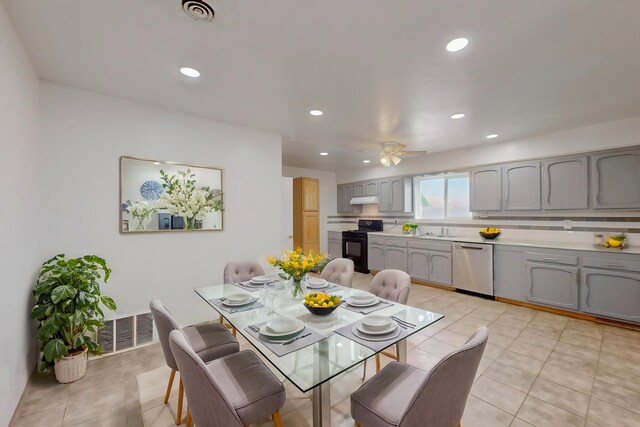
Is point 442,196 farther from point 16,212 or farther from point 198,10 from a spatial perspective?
point 16,212

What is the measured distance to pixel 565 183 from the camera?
3768 mm

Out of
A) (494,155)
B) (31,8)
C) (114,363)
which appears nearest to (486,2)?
(31,8)

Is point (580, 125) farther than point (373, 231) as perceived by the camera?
No

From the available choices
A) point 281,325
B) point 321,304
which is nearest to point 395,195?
point 321,304

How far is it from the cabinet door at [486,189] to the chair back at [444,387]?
4006 mm

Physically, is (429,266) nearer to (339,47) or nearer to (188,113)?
(339,47)

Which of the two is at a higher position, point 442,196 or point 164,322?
point 442,196

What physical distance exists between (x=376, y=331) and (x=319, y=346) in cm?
34

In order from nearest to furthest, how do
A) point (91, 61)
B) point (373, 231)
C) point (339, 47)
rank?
point (339, 47) → point (91, 61) → point (373, 231)

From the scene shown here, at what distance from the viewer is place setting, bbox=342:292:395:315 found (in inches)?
75.5

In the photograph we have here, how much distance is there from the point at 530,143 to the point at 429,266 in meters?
2.48

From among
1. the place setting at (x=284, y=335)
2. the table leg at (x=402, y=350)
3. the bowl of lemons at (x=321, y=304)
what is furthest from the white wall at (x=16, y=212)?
the table leg at (x=402, y=350)

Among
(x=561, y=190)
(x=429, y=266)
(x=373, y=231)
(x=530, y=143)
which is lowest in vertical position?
(x=429, y=266)

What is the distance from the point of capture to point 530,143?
4.10 metres
